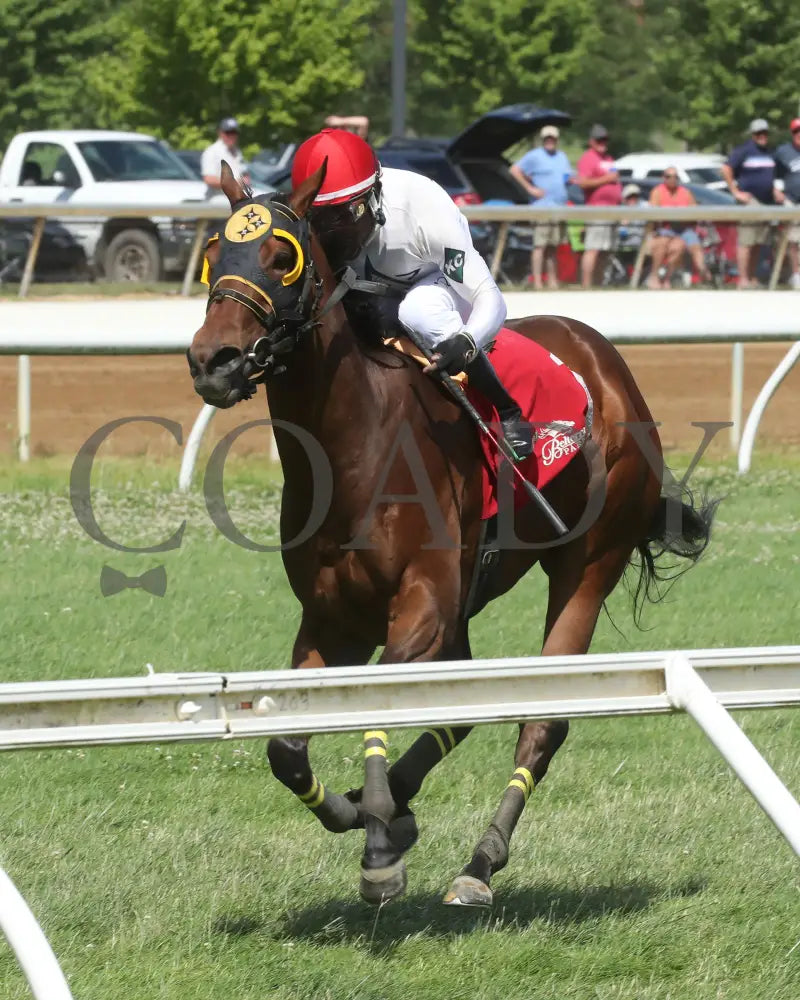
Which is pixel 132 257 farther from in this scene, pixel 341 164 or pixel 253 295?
pixel 253 295

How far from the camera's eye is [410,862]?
479 cm

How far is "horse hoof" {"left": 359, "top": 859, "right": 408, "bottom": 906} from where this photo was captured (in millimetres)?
4082

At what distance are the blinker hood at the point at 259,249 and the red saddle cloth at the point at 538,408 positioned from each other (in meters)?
0.82

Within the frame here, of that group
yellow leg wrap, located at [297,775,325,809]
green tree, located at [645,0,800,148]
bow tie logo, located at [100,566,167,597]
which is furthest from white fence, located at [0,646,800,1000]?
green tree, located at [645,0,800,148]

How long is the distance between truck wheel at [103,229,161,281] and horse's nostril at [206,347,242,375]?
1221 cm

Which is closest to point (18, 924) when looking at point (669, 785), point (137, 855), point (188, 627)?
point (137, 855)

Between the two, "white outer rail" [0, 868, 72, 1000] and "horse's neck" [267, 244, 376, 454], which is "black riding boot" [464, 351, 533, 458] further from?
"white outer rail" [0, 868, 72, 1000]

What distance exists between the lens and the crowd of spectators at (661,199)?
16453 mm

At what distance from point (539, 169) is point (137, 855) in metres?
15.5

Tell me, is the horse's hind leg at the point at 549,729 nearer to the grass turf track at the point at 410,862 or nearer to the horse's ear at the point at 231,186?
the grass turf track at the point at 410,862

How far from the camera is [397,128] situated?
30.8 m

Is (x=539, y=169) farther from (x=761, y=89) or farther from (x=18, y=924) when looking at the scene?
(x=761, y=89)

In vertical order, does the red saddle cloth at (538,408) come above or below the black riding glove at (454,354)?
below

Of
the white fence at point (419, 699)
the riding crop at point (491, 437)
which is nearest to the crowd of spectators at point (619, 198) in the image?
the riding crop at point (491, 437)
